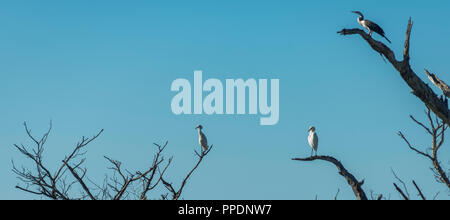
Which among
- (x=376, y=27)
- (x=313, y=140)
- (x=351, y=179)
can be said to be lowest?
(x=351, y=179)

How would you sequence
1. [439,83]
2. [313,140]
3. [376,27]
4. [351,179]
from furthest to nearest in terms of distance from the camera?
1. [313,140]
2. [376,27]
3. [351,179]
4. [439,83]

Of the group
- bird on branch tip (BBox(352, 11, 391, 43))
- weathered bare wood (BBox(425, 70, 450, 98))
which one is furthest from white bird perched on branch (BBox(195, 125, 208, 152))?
weathered bare wood (BBox(425, 70, 450, 98))

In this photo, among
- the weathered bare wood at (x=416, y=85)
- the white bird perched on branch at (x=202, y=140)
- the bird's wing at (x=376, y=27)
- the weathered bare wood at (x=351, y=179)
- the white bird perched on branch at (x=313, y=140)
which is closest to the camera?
the weathered bare wood at (x=416, y=85)

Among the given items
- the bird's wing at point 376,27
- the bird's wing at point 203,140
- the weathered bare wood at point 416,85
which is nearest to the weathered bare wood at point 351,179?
the weathered bare wood at point 416,85

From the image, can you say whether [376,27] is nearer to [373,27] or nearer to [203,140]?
[373,27]

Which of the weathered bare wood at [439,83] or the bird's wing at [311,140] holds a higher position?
the bird's wing at [311,140]

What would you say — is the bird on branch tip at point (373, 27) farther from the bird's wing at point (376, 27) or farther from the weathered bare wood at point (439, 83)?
the weathered bare wood at point (439, 83)

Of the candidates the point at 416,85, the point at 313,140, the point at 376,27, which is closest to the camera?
the point at 416,85

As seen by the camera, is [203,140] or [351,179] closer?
[351,179]

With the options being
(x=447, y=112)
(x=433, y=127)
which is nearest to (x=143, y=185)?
(x=447, y=112)

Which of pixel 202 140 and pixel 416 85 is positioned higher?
pixel 202 140

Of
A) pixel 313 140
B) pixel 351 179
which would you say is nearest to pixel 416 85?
pixel 351 179
